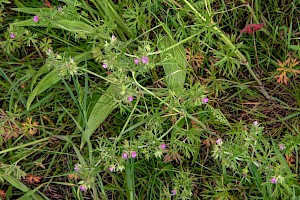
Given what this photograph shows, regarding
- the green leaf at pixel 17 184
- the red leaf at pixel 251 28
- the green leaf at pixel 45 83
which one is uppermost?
the green leaf at pixel 45 83

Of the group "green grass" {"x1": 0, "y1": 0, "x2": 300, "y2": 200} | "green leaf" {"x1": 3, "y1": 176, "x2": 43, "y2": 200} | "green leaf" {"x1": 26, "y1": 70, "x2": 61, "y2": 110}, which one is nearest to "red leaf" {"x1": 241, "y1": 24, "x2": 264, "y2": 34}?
"green grass" {"x1": 0, "y1": 0, "x2": 300, "y2": 200}

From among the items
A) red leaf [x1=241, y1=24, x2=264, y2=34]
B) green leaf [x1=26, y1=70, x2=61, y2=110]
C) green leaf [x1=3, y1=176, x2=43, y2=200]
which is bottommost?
green leaf [x1=3, y1=176, x2=43, y2=200]

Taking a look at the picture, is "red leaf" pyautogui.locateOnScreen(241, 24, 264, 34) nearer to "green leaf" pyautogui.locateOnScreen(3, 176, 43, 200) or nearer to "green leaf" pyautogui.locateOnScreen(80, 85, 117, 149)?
"green leaf" pyautogui.locateOnScreen(80, 85, 117, 149)

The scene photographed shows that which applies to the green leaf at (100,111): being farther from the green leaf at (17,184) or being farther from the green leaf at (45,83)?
the green leaf at (17,184)

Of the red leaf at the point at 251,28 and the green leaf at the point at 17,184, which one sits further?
the green leaf at the point at 17,184

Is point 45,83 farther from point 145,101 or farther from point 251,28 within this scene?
point 251,28

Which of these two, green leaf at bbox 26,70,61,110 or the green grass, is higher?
green leaf at bbox 26,70,61,110

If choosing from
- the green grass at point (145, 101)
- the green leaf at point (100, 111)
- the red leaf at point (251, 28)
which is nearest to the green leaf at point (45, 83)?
the green grass at point (145, 101)

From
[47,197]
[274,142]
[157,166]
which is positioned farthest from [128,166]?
[274,142]

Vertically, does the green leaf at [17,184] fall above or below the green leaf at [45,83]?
below

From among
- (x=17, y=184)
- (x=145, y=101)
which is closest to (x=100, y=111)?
(x=145, y=101)
